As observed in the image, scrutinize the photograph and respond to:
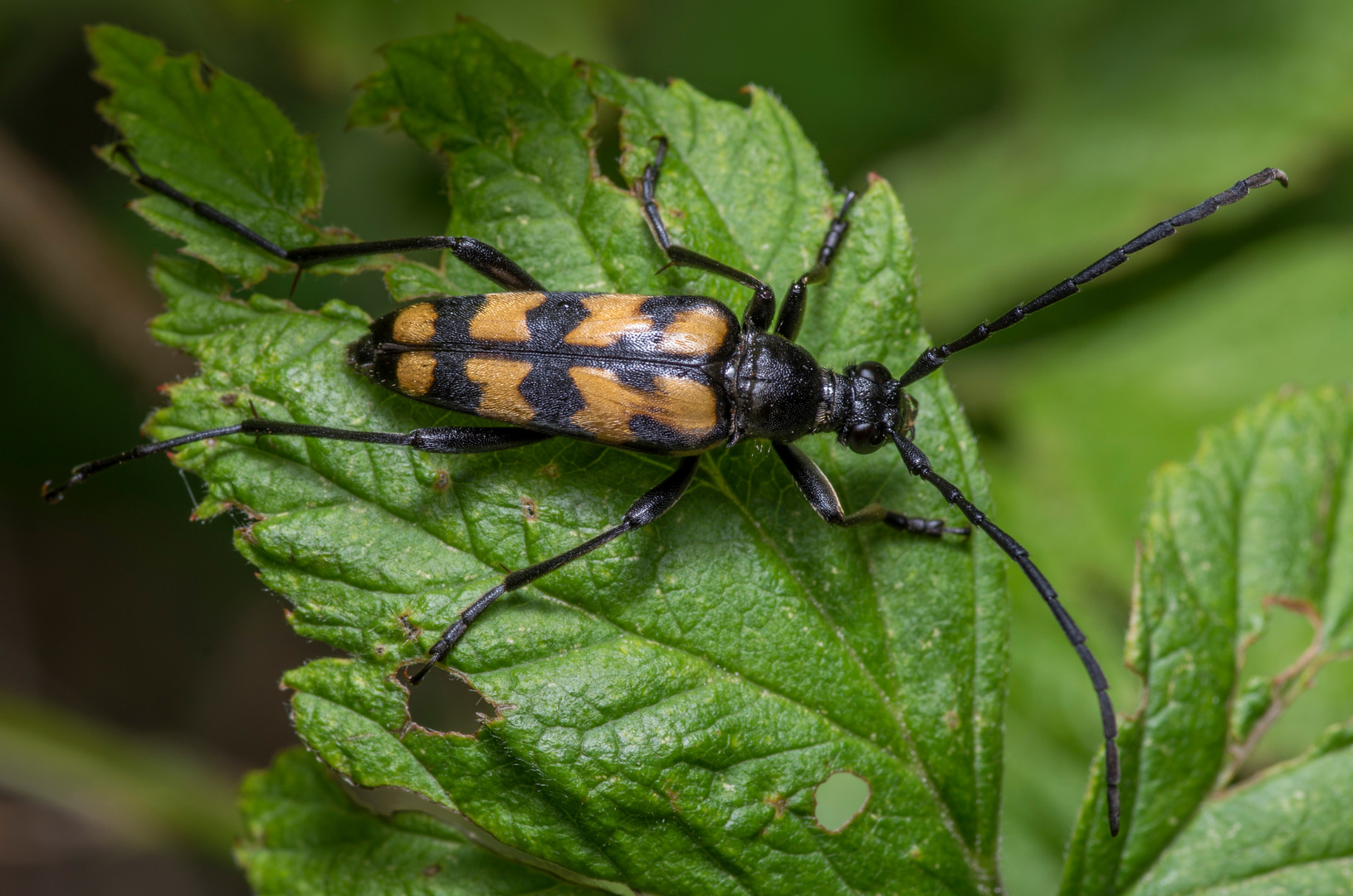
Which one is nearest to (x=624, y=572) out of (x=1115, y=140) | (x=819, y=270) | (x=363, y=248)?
(x=819, y=270)

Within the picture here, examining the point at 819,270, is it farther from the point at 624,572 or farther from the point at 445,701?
the point at 445,701

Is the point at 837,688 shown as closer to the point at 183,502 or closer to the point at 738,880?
the point at 738,880

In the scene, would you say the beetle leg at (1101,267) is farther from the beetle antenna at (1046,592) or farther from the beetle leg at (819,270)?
the beetle leg at (819,270)

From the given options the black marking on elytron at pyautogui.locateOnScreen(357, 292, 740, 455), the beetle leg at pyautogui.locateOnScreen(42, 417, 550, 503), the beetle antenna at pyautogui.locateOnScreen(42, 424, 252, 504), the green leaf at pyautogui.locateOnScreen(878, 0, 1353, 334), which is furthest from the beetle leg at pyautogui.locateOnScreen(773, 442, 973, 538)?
the green leaf at pyautogui.locateOnScreen(878, 0, 1353, 334)

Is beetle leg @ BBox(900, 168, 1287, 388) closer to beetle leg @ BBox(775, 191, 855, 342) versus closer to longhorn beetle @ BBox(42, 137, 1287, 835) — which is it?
longhorn beetle @ BBox(42, 137, 1287, 835)

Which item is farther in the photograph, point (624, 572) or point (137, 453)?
point (137, 453)

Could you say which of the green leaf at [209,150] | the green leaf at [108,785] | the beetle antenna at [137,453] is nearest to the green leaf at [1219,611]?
the beetle antenna at [137,453]
